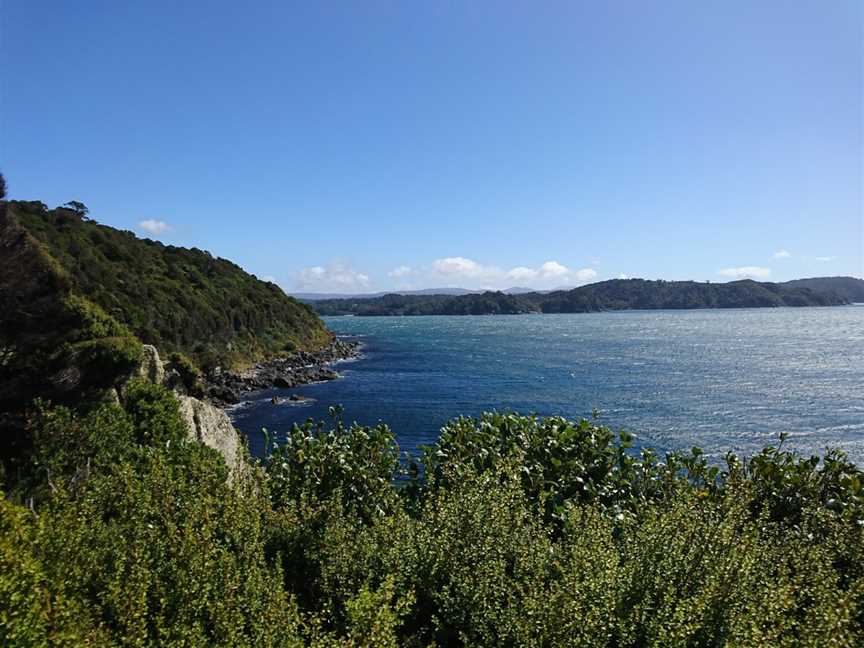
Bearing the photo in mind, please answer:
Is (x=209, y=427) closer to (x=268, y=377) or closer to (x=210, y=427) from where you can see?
(x=210, y=427)

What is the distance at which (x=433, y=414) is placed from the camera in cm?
4716

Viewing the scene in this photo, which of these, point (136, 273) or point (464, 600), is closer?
point (464, 600)

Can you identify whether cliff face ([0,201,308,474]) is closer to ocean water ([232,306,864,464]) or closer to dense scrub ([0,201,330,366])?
dense scrub ([0,201,330,366])

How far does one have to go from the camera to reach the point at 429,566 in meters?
6.61

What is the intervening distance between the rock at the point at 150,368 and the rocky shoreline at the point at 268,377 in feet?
111

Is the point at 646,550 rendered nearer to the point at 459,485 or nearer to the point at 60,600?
the point at 459,485

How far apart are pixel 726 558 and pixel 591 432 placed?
575cm

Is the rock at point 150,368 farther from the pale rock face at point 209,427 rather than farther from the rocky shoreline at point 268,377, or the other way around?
the rocky shoreline at point 268,377

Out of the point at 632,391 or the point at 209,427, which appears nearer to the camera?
the point at 209,427

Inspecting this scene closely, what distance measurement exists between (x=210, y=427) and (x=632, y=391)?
49.5 metres

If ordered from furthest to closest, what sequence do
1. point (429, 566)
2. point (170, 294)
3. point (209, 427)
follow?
1. point (170, 294)
2. point (209, 427)
3. point (429, 566)

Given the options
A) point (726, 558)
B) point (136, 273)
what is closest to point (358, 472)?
point (726, 558)

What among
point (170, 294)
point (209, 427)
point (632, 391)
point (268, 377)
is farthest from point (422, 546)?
point (170, 294)

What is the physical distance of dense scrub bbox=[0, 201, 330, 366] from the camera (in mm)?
56031
